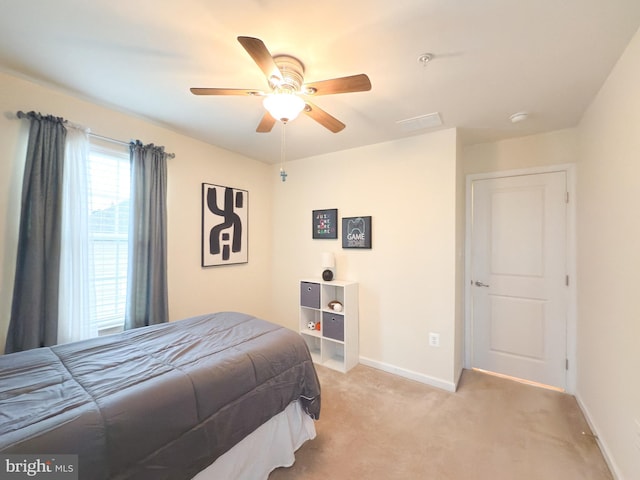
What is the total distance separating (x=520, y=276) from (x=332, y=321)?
6.49ft

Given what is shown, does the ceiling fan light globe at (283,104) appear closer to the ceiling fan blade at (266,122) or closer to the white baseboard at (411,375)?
the ceiling fan blade at (266,122)

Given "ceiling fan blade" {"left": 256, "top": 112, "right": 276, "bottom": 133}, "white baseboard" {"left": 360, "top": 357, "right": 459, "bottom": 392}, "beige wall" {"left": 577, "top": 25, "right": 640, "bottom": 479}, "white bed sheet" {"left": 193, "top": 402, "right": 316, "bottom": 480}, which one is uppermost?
"ceiling fan blade" {"left": 256, "top": 112, "right": 276, "bottom": 133}

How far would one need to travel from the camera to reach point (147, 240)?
2408mm

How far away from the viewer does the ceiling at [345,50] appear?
4.15 feet

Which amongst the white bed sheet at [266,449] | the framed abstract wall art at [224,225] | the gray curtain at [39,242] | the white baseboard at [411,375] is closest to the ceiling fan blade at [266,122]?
the framed abstract wall art at [224,225]

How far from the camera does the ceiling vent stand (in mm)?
2279

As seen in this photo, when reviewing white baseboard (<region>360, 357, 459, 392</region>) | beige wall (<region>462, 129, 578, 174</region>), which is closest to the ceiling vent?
beige wall (<region>462, 129, 578, 174</region>)

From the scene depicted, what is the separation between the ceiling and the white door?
2.47 feet

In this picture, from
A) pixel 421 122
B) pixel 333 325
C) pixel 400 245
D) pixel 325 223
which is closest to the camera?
pixel 421 122

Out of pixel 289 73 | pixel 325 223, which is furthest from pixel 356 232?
pixel 289 73

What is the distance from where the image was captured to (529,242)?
2.68 meters

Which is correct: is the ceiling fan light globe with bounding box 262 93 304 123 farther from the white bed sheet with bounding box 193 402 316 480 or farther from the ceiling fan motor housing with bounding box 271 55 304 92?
the white bed sheet with bounding box 193 402 316 480

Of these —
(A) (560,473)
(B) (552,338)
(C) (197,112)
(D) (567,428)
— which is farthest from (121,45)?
(B) (552,338)

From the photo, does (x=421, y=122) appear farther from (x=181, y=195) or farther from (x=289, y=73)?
(x=181, y=195)
